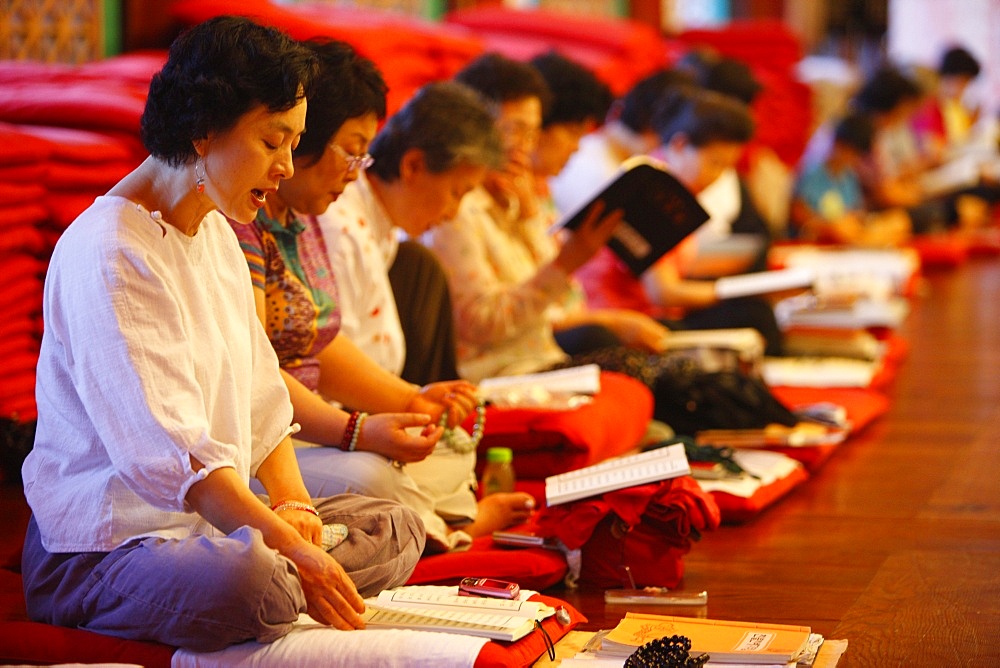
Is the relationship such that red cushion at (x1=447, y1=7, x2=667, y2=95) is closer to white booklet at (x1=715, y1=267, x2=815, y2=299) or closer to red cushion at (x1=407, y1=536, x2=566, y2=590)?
white booklet at (x1=715, y1=267, x2=815, y2=299)

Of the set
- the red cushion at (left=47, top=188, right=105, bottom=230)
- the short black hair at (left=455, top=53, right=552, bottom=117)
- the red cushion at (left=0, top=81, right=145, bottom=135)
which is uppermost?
the short black hair at (left=455, top=53, right=552, bottom=117)

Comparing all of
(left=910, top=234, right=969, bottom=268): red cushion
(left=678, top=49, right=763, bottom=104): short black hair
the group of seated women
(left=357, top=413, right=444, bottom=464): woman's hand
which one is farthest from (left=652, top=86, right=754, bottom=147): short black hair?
(left=910, top=234, right=969, bottom=268): red cushion

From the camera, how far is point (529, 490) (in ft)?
9.89

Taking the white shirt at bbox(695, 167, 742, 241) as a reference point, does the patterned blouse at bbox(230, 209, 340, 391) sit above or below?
above

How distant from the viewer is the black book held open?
338cm

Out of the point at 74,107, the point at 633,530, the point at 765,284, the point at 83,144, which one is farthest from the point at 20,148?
the point at 765,284

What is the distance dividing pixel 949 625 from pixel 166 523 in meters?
1.26

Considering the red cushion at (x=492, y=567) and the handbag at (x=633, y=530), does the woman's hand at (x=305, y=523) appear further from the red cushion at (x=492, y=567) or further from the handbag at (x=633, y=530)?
the handbag at (x=633, y=530)

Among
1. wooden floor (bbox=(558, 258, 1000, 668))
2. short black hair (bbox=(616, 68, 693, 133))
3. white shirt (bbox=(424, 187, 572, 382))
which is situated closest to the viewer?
wooden floor (bbox=(558, 258, 1000, 668))

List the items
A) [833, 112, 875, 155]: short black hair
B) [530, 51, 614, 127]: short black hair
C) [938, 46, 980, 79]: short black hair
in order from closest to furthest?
1. [530, 51, 614, 127]: short black hair
2. [833, 112, 875, 155]: short black hair
3. [938, 46, 980, 79]: short black hair

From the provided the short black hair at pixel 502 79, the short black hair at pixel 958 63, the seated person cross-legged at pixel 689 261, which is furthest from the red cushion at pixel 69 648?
the short black hair at pixel 958 63

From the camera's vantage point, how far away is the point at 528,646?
205 centimetres

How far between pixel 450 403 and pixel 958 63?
25.7 ft

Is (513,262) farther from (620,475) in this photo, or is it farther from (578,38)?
(578,38)
